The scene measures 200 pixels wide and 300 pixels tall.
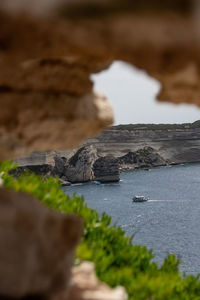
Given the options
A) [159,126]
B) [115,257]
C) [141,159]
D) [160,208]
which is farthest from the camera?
[159,126]

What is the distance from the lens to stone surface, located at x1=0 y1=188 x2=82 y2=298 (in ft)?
18.4

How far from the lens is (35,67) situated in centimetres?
620

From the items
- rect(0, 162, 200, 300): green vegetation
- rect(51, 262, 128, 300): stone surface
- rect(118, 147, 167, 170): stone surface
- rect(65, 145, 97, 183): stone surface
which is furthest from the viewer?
rect(118, 147, 167, 170): stone surface

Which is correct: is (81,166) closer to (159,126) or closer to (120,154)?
(120,154)

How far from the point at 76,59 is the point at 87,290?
11.0 ft

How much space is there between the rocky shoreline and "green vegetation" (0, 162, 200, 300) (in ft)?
293

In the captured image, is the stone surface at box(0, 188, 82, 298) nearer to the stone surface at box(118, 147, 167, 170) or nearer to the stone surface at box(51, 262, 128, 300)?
the stone surface at box(51, 262, 128, 300)

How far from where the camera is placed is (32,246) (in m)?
5.84

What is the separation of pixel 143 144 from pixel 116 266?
136 metres

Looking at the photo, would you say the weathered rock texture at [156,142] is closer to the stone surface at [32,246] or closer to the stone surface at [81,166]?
the stone surface at [81,166]

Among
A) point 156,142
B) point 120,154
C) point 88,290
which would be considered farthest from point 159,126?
point 88,290

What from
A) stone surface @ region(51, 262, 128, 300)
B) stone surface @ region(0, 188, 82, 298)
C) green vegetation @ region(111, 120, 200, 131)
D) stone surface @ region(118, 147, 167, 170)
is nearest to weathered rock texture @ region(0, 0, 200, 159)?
stone surface @ region(0, 188, 82, 298)

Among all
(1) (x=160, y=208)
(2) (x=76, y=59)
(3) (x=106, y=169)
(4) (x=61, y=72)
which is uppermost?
(2) (x=76, y=59)

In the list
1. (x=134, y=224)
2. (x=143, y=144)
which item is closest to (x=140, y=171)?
(x=143, y=144)
